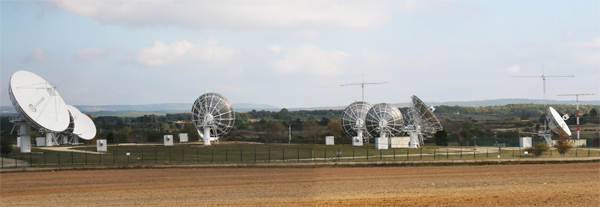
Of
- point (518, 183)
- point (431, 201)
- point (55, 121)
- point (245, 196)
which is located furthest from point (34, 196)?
point (55, 121)

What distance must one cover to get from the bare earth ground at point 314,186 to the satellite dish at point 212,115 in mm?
36603

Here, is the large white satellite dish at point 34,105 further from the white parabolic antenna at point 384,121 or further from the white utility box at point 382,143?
the white parabolic antenna at point 384,121

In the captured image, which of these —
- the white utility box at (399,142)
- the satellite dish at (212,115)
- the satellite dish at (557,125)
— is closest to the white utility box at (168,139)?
the satellite dish at (212,115)

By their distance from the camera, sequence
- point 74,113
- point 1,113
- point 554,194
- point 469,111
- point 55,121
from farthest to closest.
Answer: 1. point 469,111
2. point 74,113
3. point 1,113
4. point 55,121
5. point 554,194

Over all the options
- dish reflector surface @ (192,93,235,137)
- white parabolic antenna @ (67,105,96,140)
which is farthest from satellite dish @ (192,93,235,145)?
white parabolic antenna @ (67,105,96,140)

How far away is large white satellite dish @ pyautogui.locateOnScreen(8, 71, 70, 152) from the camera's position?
58375 mm

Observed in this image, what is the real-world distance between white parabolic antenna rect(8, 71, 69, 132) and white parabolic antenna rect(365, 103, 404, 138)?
1629 inches

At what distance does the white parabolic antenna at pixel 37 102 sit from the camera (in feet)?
191

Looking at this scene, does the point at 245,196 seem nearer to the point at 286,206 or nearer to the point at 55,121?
the point at 286,206

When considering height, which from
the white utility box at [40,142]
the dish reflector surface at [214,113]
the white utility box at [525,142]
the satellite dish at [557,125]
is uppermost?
the dish reflector surface at [214,113]

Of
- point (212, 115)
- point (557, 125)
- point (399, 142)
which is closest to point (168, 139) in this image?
point (212, 115)

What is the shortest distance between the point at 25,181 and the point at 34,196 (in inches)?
318

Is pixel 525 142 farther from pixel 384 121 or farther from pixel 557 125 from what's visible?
pixel 384 121

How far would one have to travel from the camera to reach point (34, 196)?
99.6 ft
